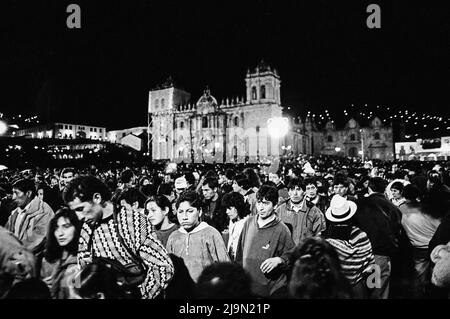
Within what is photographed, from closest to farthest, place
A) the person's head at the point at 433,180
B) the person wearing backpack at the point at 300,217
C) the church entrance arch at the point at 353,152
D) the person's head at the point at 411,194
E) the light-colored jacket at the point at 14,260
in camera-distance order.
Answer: the light-colored jacket at the point at 14,260
the person's head at the point at 411,194
the person wearing backpack at the point at 300,217
the person's head at the point at 433,180
the church entrance arch at the point at 353,152

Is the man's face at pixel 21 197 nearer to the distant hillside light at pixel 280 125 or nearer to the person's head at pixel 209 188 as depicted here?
the person's head at pixel 209 188

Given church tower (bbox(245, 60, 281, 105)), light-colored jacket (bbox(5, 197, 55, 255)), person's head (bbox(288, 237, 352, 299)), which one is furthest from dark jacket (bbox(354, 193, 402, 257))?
church tower (bbox(245, 60, 281, 105))

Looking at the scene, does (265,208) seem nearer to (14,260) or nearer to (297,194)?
(297,194)

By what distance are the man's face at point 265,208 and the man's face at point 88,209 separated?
5.84 ft

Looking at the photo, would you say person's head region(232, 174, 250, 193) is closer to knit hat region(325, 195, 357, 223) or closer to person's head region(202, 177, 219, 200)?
person's head region(202, 177, 219, 200)

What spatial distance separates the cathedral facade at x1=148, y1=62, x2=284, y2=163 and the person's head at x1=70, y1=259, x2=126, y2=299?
56329 mm

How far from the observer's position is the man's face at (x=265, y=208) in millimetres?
3893

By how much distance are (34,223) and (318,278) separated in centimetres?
400

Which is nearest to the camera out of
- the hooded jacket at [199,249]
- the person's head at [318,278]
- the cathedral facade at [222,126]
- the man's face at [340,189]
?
the person's head at [318,278]

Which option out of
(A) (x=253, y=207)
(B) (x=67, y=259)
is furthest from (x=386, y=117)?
(B) (x=67, y=259)

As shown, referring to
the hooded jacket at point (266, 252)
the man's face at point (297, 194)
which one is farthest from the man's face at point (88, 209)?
the man's face at point (297, 194)

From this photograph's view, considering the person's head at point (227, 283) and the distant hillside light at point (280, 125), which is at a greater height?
the distant hillside light at point (280, 125)

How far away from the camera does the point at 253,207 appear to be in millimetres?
6617
